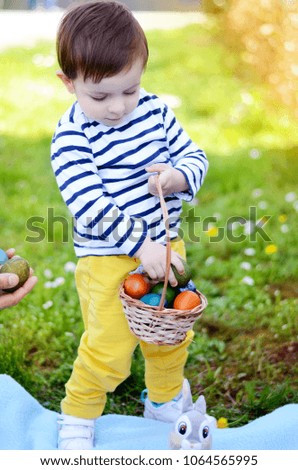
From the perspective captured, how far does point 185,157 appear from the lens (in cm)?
245

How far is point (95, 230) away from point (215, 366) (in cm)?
110

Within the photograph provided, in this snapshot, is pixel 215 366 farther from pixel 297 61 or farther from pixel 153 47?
pixel 153 47

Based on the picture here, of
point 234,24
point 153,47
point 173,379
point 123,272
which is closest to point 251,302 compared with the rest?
point 173,379

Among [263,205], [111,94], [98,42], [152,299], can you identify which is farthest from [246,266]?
[98,42]

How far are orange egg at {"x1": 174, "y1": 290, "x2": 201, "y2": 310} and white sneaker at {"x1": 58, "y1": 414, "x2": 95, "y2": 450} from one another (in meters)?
0.66

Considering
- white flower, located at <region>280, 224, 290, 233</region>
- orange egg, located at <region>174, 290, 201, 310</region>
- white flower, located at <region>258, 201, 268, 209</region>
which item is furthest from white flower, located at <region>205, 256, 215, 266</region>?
orange egg, located at <region>174, 290, 201, 310</region>

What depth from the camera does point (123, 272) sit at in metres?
2.39

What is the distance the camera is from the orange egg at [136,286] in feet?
7.33

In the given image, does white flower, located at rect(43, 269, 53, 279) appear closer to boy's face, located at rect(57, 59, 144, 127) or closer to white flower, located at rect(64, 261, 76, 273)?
white flower, located at rect(64, 261, 76, 273)

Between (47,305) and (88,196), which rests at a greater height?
(88,196)

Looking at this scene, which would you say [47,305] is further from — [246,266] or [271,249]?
[271,249]

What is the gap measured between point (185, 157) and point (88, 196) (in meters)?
0.40

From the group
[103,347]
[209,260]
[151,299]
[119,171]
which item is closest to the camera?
[151,299]

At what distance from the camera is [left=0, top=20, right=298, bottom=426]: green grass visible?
9.79ft
